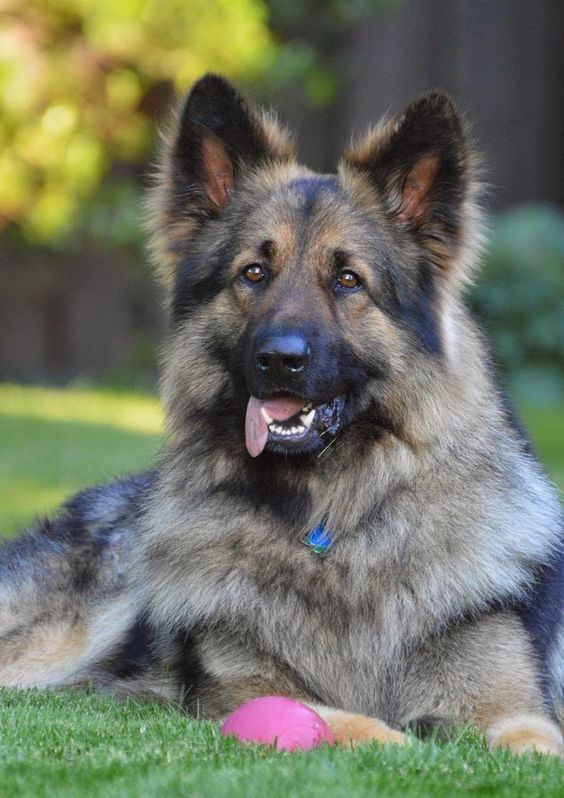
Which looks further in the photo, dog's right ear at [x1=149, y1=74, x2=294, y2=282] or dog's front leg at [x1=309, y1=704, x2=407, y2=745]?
dog's right ear at [x1=149, y1=74, x2=294, y2=282]

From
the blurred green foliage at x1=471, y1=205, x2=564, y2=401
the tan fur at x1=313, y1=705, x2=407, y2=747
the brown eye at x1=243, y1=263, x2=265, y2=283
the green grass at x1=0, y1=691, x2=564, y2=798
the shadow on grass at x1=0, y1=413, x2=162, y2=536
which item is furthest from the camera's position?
the blurred green foliage at x1=471, y1=205, x2=564, y2=401

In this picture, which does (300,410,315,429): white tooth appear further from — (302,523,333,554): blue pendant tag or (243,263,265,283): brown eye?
(243,263,265,283): brown eye

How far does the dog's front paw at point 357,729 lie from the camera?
391cm

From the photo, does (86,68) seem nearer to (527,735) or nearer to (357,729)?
(357,729)

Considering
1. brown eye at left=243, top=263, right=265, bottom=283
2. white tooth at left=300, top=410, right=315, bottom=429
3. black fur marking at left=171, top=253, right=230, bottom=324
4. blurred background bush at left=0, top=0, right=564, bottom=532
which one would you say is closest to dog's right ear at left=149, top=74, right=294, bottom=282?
black fur marking at left=171, top=253, right=230, bottom=324

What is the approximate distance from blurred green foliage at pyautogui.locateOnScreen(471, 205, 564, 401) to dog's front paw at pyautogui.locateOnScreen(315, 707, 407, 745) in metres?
15.2

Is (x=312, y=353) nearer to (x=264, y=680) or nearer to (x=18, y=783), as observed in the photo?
(x=264, y=680)

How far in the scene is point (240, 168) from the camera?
510 centimetres

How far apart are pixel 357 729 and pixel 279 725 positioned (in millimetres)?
288

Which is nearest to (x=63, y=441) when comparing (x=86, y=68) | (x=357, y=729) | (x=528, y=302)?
(x=86, y=68)

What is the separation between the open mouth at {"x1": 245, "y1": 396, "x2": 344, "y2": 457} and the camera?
14.8 feet

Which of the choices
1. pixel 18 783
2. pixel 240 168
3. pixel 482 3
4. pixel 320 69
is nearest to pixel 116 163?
pixel 320 69

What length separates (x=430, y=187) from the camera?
482 cm

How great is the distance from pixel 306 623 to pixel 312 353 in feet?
3.06
